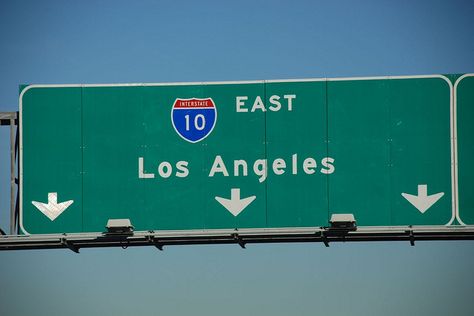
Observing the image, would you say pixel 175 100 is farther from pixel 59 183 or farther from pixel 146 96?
pixel 59 183

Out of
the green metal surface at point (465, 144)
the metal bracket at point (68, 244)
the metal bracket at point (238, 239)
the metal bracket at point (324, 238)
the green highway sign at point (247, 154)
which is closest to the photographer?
the green metal surface at point (465, 144)

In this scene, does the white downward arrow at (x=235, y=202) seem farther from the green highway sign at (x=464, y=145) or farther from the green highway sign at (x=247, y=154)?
the green highway sign at (x=464, y=145)

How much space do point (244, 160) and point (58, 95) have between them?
533 centimetres

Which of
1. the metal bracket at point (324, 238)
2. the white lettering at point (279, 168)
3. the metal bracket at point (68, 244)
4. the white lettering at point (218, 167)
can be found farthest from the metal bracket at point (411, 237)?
the metal bracket at point (68, 244)

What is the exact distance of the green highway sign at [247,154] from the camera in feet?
157

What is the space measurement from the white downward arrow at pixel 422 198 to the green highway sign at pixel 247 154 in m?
0.03

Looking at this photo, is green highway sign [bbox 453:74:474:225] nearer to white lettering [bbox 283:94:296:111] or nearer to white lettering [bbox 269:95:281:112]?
white lettering [bbox 283:94:296:111]

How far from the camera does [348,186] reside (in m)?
48.0

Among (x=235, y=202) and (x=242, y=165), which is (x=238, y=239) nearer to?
(x=235, y=202)

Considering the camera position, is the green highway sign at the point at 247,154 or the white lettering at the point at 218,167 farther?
the white lettering at the point at 218,167

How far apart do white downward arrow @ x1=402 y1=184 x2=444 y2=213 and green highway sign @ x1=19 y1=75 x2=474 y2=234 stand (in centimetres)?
3

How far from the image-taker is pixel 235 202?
158ft

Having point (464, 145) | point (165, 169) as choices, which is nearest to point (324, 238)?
point (464, 145)

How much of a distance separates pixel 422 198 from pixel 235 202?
4.95 metres
